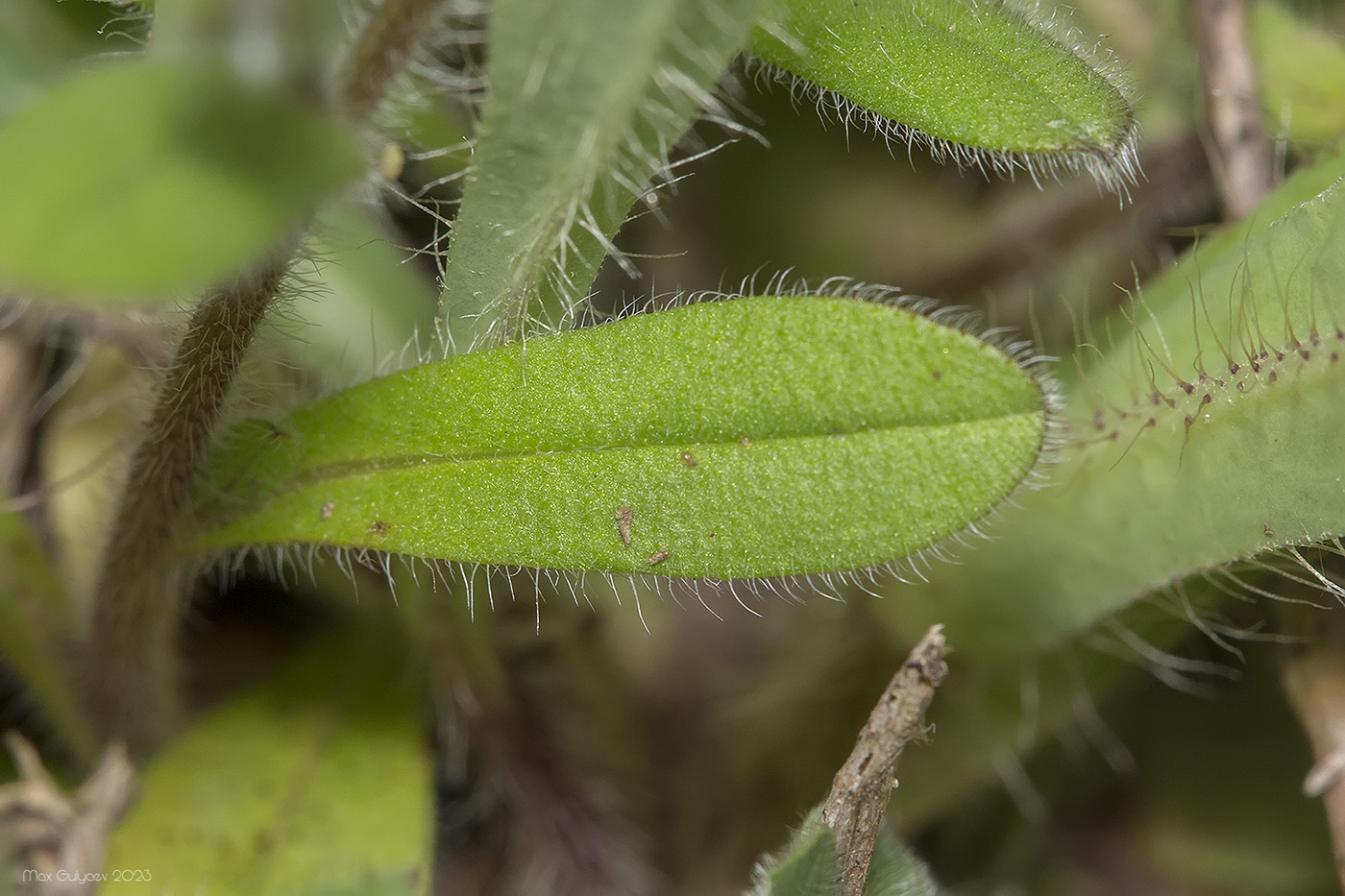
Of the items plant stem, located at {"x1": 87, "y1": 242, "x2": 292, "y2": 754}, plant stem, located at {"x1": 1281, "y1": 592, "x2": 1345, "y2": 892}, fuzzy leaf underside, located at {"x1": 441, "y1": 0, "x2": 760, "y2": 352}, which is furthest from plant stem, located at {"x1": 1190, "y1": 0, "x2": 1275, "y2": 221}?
plant stem, located at {"x1": 87, "y1": 242, "x2": 292, "y2": 754}

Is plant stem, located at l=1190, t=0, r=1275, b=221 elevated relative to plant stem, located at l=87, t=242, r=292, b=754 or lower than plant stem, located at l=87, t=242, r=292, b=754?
elevated

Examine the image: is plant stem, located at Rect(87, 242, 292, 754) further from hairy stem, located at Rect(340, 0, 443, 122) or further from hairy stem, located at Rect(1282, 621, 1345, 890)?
hairy stem, located at Rect(1282, 621, 1345, 890)

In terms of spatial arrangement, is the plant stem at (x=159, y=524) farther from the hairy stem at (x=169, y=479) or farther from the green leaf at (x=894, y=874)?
the green leaf at (x=894, y=874)

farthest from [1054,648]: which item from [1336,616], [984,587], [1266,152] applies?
[1266,152]

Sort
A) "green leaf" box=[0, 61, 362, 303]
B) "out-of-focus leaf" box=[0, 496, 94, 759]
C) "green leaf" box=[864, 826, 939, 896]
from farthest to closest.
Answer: "out-of-focus leaf" box=[0, 496, 94, 759]
"green leaf" box=[864, 826, 939, 896]
"green leaf" box=[0, 61, 362, 303]

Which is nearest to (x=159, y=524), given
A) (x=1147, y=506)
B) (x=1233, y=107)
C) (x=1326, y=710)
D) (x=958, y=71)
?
(x=958, y=71)

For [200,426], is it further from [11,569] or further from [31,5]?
[31,5]

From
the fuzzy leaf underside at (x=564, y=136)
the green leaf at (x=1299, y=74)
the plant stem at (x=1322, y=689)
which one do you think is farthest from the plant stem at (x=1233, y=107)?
the fuzzy leaf underside at (x=564, y=136)
